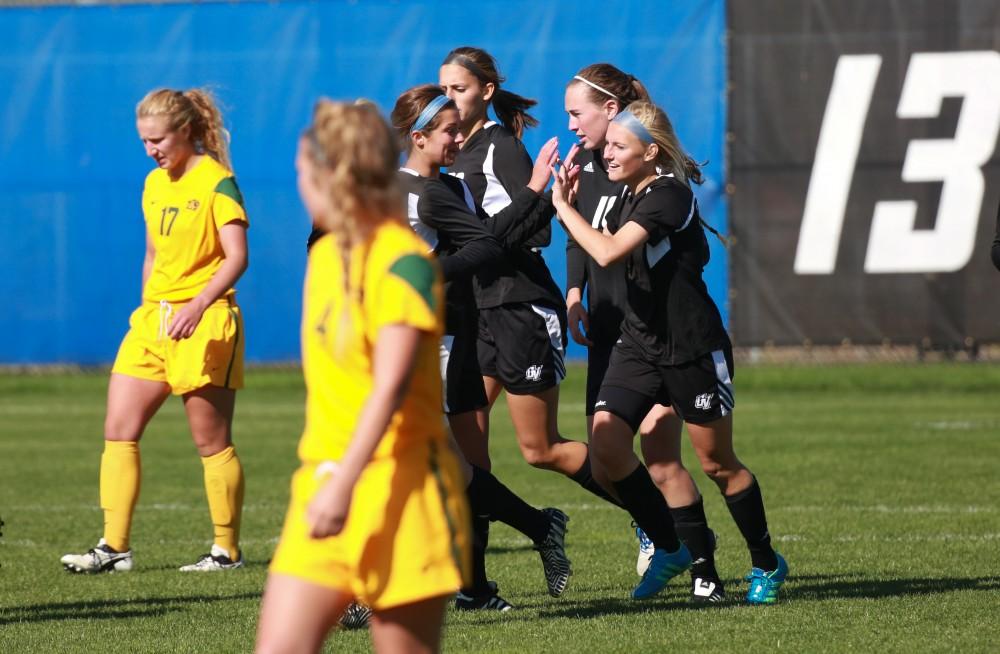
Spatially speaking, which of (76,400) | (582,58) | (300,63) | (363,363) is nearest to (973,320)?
(582,58)

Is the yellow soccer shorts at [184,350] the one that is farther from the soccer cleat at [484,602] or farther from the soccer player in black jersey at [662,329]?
the soccer player in black jersey at [662,329]

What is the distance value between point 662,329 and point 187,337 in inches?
84.1

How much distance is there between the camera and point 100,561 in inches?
287

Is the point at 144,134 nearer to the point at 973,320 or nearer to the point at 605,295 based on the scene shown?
the point at 605,295

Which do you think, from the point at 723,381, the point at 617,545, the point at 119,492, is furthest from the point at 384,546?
the point at 617,545

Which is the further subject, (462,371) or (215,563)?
(215,563)

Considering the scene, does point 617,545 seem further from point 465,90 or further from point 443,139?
point 443,139

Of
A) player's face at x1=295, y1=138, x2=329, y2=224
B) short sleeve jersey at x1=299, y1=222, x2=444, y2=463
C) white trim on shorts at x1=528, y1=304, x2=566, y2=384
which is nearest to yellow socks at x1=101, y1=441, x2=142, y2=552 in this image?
white trim on shorts at x1=528, y1=304, x2=566, y2=384

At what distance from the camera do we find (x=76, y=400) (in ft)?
53.9

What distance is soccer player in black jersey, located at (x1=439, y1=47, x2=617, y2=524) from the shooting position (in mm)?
6570

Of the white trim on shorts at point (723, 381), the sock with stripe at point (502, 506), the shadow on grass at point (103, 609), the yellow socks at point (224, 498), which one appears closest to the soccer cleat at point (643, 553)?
the sock with stripe at point (502, 506)

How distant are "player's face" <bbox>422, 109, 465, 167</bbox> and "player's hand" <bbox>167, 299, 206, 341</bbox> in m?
1.56

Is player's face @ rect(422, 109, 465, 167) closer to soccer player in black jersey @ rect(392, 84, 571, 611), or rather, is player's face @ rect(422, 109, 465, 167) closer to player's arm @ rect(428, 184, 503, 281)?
soccer player in black jersey @ rect(392, 84, 571, 611)

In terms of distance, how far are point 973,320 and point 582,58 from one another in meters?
4.58
